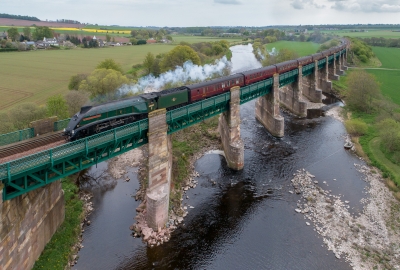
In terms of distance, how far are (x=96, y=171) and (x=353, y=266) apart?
27.0 meters

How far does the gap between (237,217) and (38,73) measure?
70.9 meters

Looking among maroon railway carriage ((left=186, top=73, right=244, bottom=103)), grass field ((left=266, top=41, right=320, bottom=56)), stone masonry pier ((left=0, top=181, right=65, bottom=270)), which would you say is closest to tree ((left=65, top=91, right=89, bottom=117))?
maroon railway carriage ((left=186, top=73, right=244, bottom=103))

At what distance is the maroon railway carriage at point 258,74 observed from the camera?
129 feet

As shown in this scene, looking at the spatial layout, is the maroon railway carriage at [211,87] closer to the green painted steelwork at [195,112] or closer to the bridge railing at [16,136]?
the green painted steelwork at [195,112]

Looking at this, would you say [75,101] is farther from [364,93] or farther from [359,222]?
[364,93]

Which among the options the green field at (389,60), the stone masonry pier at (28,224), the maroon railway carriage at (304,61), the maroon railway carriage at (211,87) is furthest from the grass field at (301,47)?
the stone masonry pier at (28,224)

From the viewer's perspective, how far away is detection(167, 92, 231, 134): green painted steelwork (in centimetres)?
2684

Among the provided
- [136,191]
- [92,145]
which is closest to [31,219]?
[92,145]

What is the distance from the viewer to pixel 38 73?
247ft

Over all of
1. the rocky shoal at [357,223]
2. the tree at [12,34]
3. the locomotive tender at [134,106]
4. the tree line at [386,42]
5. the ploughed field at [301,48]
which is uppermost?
the tree at [12,34]

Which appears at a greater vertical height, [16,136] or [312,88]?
[16,136]

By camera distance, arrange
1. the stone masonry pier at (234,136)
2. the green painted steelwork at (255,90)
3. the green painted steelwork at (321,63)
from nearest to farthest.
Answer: the stone masonry pier at (234,136) < the green painted steelwork at (255,90) < the green painted steelwork at (321,63)

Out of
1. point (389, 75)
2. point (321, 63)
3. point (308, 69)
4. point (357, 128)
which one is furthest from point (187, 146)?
point (389, 75)

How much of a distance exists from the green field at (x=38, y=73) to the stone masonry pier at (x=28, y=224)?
3494cm
